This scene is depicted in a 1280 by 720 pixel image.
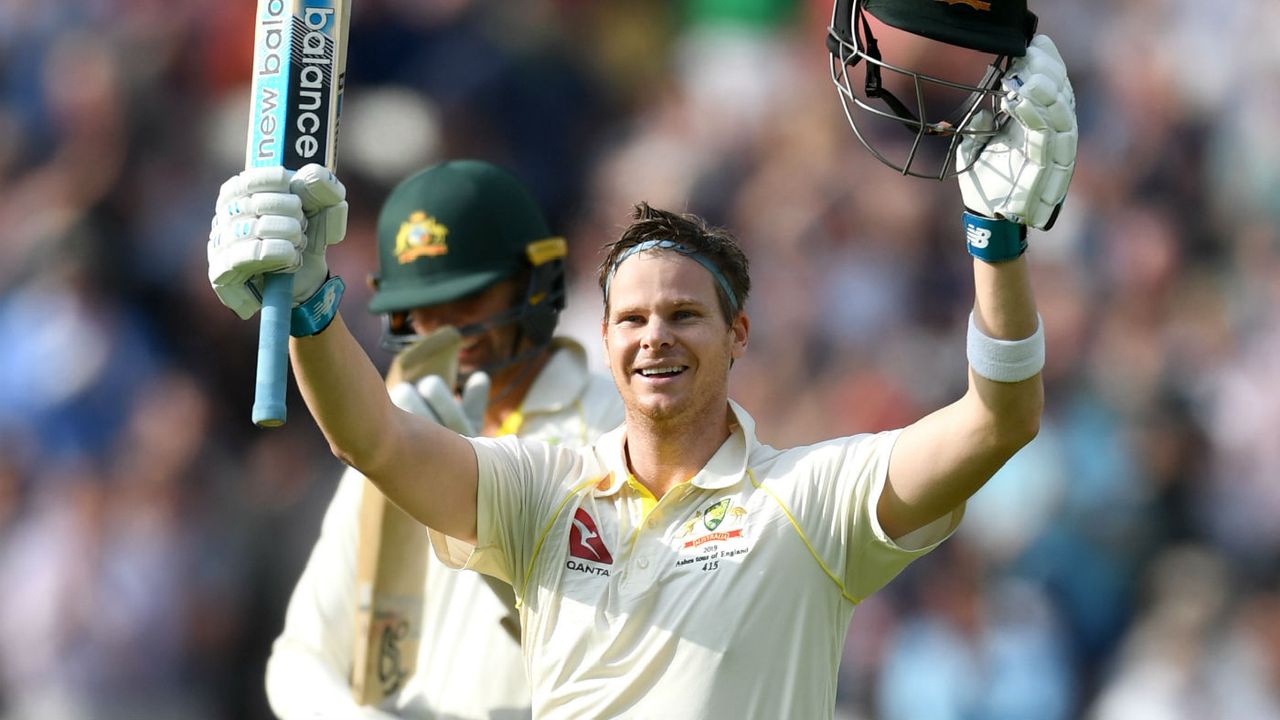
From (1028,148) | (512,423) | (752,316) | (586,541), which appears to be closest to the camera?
(1028,148)

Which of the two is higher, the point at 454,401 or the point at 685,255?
the point at 685,255

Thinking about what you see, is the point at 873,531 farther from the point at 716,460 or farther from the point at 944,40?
the point at 944,40

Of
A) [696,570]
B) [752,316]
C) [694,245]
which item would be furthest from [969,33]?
[752,316]

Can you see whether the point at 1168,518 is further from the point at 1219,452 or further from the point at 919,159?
the point at 919,159

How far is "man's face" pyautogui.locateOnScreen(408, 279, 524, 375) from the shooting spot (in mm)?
4680

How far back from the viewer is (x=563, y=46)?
27.3ft

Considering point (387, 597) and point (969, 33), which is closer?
point (969, 33)

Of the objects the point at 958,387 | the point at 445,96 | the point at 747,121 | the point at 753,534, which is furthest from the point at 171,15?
the point at 753,534

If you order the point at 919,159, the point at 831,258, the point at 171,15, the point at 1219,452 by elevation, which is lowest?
the point at 1219,452

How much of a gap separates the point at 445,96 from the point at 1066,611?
12.4ft

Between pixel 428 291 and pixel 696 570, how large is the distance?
1945mm

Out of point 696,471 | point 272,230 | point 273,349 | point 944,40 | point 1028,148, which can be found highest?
point 944,40

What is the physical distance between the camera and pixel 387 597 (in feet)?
14.0

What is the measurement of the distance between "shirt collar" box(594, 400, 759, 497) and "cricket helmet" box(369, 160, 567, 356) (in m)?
1.50
